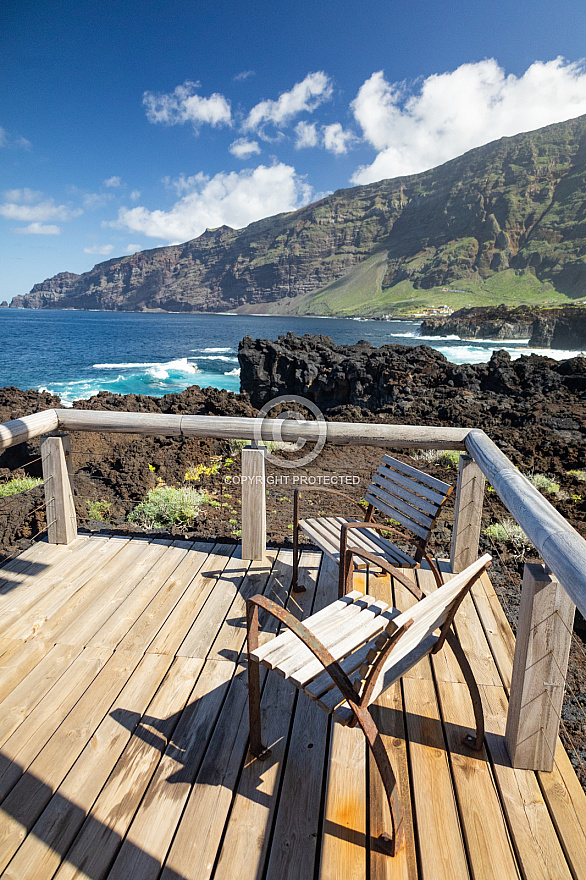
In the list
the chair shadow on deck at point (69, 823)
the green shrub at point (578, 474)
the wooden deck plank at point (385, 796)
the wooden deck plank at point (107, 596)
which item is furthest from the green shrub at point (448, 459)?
the chair shadow on deck at point (69, 823)

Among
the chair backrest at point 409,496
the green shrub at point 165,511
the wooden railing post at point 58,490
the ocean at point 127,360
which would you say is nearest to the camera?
the chair backrest at point 409,496

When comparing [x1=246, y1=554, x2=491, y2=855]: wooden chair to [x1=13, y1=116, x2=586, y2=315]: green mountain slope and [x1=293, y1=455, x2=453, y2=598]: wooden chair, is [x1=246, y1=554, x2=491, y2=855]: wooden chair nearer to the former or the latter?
[x1=293, y1=455, x2=453, y2=598]: wooden chair

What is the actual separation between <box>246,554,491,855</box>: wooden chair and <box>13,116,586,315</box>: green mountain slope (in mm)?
106250

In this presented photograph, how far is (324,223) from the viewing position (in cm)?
17350

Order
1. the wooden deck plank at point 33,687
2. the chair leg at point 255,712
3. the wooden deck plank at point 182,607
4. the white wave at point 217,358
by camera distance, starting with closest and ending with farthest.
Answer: the chair leg at point 255,712 < the wooden deck plank at point 33,687 < the wooden deck plank at point 182,607 < the white wave at point 217,358

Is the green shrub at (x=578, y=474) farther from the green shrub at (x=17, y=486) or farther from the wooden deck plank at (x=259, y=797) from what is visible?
the green shrub at (x=17, y=486)

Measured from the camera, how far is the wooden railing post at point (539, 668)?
4.52 ft

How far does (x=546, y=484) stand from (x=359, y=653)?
555cm

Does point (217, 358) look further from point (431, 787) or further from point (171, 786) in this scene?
point (431, 787)

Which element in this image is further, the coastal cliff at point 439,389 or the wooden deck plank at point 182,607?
the coastal cliff at point 439,389

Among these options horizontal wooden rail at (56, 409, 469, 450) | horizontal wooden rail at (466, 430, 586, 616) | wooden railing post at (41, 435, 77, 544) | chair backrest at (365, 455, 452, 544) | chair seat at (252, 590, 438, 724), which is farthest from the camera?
wooden railing post at (41, 435, 77, 544)

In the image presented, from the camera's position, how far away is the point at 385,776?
123 centimetres

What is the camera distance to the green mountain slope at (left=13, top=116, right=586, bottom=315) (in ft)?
363

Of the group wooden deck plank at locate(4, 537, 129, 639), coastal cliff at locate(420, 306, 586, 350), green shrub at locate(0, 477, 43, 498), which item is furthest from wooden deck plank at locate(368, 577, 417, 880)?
coastal cliff at locate(420, 306, 586, 350)
